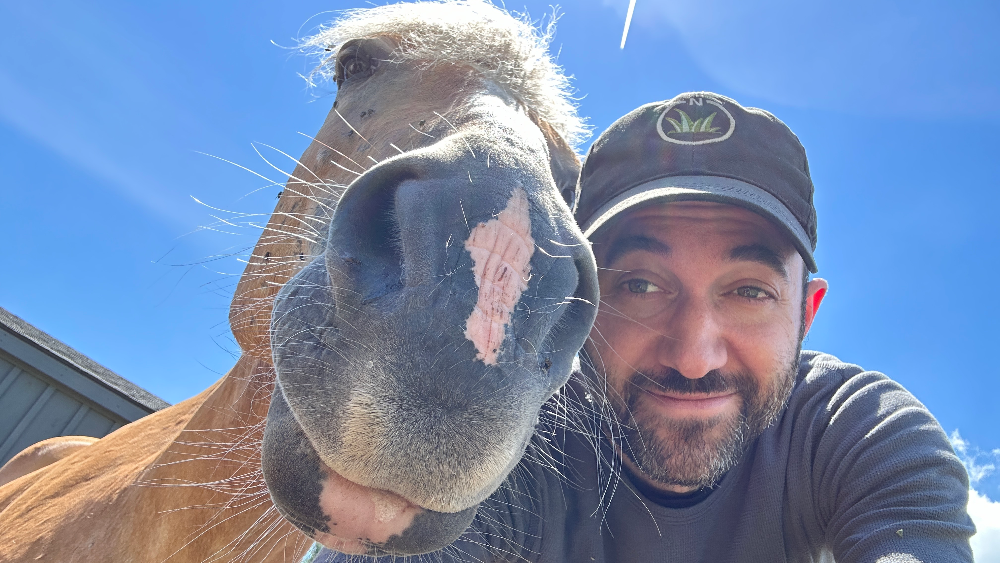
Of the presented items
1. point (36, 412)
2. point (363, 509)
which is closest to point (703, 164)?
point (363, 509)

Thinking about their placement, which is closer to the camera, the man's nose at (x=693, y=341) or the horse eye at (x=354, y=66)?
the man's nose at (x=693, y=341)

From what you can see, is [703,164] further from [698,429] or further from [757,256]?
[698,429]

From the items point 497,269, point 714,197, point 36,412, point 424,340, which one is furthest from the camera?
point 36,412

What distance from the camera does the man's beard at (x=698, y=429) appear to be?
6.64 feet

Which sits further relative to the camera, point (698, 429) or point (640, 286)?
point (640, 286)

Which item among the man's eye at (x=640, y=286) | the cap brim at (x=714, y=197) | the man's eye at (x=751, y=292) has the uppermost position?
the cap brim at (x=714, y=197)

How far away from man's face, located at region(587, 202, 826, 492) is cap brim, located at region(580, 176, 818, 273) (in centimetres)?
6

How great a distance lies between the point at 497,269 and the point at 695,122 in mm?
1872

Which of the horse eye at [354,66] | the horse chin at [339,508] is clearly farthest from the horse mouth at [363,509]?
the horse eye at [354,66]

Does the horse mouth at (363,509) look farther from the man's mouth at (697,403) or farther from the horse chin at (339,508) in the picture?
the man's mouth at (697,403)

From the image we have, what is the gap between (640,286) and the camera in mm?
2182

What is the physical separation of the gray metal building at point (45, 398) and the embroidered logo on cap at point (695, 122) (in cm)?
1098

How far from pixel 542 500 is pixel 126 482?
5.96 ft

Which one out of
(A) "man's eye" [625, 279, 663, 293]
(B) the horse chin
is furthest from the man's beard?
(B) the horse chin
